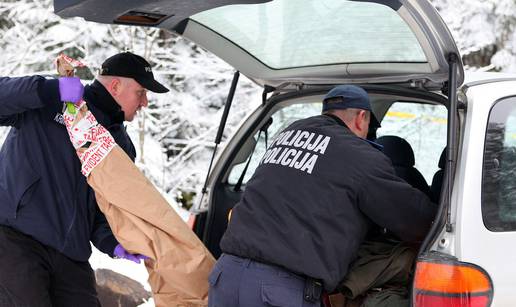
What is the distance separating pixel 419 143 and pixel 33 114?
323 centimetres

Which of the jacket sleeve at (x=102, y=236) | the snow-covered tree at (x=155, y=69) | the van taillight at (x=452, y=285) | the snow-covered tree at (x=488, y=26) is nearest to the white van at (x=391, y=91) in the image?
the van taillight at (x=452, y=285)

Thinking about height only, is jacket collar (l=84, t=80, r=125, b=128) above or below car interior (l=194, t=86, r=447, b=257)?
above

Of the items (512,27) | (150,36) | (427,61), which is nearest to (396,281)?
(427,61)

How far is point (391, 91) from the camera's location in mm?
3375

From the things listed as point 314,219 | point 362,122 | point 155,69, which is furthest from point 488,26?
point 314,219

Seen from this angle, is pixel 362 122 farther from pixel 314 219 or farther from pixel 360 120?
pixel 314 219

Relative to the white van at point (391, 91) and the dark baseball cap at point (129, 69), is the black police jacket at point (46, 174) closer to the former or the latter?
the dark baseball cap at point (129, 69)

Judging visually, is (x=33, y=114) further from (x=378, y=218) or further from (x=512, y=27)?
(x=512, y=27)

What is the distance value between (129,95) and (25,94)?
56 centimetres

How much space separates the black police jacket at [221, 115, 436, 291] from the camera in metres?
2.63

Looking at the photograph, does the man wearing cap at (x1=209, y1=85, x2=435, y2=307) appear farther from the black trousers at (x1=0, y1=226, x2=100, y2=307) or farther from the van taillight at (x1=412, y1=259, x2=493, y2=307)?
the black trousers at (x1=0, y1=226, x2=100, y2=307)

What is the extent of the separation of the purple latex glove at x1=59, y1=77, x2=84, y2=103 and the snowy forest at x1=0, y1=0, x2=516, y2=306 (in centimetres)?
524

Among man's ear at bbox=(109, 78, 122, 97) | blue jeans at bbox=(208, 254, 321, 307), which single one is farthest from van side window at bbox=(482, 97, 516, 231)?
man's ear at bbox=(109, 78, 122, 97)

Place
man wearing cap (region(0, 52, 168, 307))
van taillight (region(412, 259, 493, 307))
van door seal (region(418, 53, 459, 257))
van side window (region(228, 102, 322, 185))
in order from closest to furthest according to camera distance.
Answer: van taillight (region(412, 259, 493, 307))
van door seal (region(418, 53, 459, 257))
man wearing cap (region(0, 52, 168, 307))
van side window (region(228, 102, 322, 185))
